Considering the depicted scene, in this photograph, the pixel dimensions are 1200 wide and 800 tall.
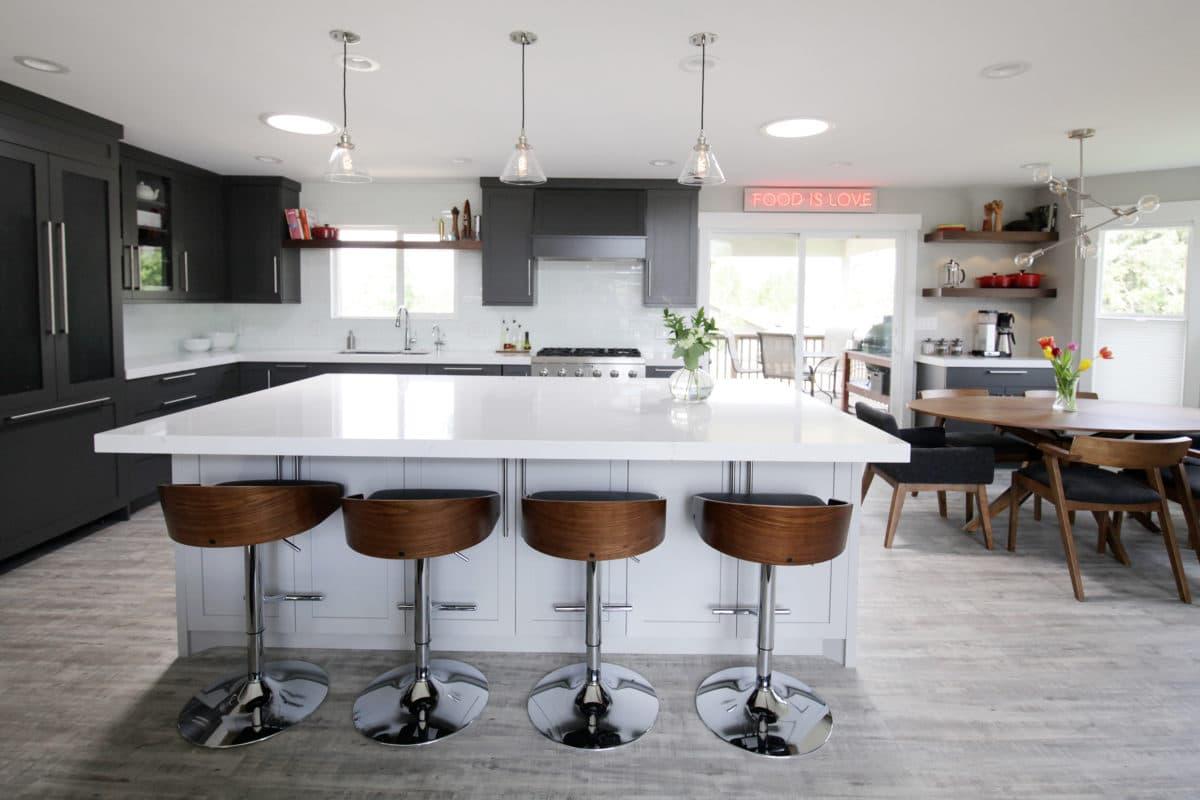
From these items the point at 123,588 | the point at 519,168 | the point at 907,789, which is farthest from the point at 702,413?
the point at 123,588

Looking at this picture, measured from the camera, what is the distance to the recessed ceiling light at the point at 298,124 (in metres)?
4.28

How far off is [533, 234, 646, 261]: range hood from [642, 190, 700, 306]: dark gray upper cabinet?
0.16 m

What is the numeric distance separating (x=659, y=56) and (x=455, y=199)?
3.51 metres

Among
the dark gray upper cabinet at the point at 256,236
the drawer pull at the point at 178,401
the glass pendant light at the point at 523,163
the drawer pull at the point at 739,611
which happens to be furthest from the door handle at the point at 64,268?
the drawer pull at the point at 739,611

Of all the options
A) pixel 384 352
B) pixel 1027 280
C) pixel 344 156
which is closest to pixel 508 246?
pixel 384 352

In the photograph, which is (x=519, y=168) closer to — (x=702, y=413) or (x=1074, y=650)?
(x=702, y=413)

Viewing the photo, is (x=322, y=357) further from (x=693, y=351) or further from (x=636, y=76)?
(x=693, y=351)

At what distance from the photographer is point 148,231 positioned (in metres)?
5.25

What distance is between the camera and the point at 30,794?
202cm

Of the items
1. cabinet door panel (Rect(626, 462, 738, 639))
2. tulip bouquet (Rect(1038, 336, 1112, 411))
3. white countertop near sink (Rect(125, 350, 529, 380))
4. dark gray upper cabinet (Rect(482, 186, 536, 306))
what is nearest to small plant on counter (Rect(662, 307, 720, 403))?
cabinet door panel (Rect(626, 462, 738, 639))

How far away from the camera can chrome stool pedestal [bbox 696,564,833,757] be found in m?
2.30

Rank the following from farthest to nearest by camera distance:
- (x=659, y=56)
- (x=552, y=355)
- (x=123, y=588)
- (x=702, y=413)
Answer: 1. (x=552, y=355)
2. (x=123, y=588)
3. (x=659, y=56)
4. (x=702, y=413)

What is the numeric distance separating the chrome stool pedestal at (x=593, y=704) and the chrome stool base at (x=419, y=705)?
21cm

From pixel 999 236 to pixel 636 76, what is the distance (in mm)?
4268
